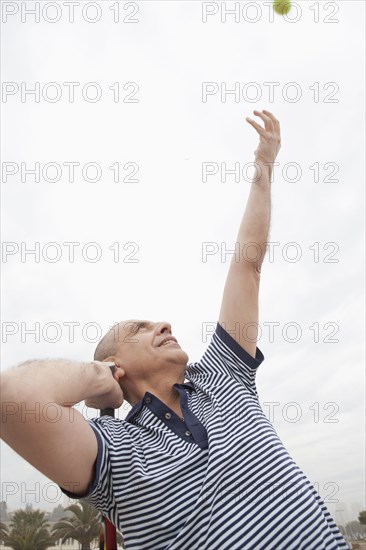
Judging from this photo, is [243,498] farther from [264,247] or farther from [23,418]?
[264,247]

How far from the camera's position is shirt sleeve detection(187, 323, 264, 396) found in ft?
9.86

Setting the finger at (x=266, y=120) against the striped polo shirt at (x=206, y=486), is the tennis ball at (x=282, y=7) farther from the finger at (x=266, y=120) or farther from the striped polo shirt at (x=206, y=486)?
the striped polo shirt at (x=206, y=486)

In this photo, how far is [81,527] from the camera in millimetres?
30656

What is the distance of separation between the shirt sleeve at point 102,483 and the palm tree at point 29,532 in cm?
3344

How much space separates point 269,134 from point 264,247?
3.48 feet

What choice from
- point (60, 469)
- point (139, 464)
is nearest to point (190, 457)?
point (139, 464)

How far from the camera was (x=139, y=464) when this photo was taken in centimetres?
232

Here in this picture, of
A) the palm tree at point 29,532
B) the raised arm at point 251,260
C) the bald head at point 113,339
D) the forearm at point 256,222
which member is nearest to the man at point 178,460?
the raised arm at point 251,260

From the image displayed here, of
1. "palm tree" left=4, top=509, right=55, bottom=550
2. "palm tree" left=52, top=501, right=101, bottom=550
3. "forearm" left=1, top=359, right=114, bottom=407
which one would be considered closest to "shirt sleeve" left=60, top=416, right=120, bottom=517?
"forearm" left=1, top=359, right=114, bottom=407

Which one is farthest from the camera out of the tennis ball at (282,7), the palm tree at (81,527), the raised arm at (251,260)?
the palm tree at (81,527)

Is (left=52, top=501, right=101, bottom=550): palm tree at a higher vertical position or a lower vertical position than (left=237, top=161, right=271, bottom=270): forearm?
lower

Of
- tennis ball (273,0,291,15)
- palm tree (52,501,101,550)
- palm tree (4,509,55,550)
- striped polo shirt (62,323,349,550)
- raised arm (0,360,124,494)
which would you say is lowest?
palm tree (4,509,55,550)

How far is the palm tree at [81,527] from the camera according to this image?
30.5 metres

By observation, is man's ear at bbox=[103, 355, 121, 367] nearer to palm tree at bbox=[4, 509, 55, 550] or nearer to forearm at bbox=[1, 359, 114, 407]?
forearm at bbox=[1, 359, 114, 407]
